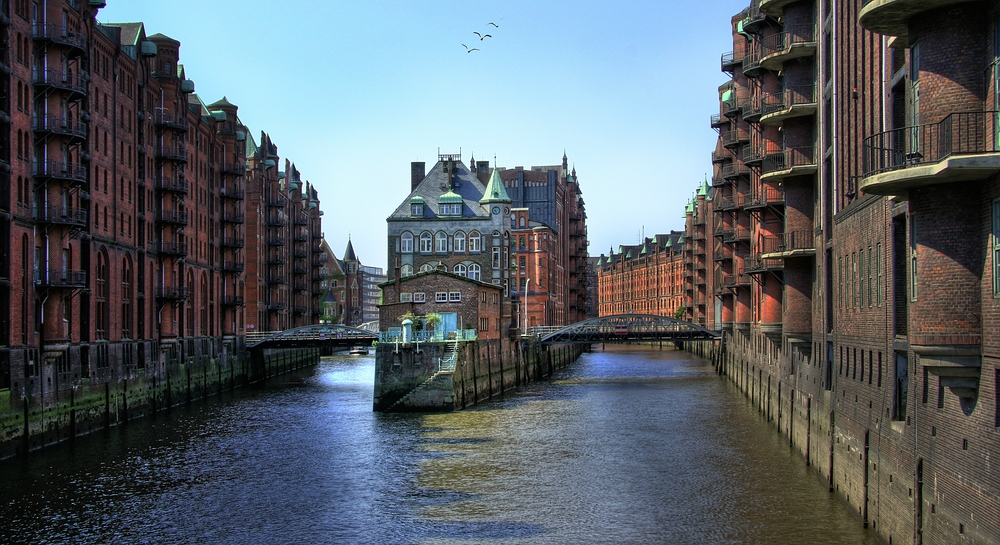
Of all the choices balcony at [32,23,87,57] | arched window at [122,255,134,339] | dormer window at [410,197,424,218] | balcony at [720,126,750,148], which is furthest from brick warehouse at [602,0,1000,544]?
dormer window at [410,197,424,218]

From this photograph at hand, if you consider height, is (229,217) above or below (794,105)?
below

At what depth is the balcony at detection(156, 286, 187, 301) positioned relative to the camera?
6694cm

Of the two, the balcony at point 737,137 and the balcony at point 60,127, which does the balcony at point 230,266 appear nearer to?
the balcony at point 60,127

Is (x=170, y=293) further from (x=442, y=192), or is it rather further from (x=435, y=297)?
(x=442, y=192)

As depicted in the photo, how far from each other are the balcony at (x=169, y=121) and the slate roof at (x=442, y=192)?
3517cm

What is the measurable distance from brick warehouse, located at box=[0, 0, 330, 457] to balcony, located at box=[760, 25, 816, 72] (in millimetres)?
30432

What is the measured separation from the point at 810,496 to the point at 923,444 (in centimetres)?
1200

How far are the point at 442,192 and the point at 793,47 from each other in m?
62.7

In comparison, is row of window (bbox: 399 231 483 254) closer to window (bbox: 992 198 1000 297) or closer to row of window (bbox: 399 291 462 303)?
row of window (bbox: 399 291 462 303)

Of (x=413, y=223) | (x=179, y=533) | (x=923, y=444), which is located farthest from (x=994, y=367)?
(x=413, y=223)

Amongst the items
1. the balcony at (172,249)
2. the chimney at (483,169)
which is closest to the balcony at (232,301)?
the balcony at (172,249)

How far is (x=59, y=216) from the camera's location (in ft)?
155

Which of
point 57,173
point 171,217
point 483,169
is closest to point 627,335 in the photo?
point 171,217

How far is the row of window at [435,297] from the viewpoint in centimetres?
7312
